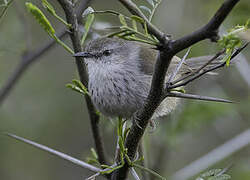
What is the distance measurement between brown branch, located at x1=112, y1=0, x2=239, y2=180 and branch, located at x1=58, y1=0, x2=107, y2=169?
0.69 m

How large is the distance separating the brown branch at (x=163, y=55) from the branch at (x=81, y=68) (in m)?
0.69

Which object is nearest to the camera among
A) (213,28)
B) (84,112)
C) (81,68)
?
(213,28)

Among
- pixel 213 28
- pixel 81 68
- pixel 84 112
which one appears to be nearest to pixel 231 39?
pixel 213 28

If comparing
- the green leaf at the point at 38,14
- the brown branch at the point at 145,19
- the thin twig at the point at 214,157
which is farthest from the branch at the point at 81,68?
the thin twig at the point at 214,157

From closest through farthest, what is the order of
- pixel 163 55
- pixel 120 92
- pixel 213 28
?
pixel 213 28 → pixel 163 55 → pixel 120 92

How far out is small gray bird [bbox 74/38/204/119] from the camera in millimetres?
3208

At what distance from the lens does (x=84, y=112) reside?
27.3 ft

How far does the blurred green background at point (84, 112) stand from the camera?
15.4 ft

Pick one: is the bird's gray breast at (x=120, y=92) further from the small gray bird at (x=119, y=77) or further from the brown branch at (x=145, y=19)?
the brown branch at (x=145, y=19)

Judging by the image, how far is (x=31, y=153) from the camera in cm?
751

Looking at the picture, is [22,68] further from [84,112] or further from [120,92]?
[84,112]

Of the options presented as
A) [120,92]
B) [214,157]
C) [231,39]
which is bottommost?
[214,157]

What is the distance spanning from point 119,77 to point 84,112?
16.7ft

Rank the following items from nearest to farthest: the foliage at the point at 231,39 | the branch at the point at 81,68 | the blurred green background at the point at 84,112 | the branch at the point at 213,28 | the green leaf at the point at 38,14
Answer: the branch at the point at 213,28
the foliage at the point at 231,39
the green leaf at the point at 38,14
the branch at the point at 81,68
the blurred green background at the point at 84,112
